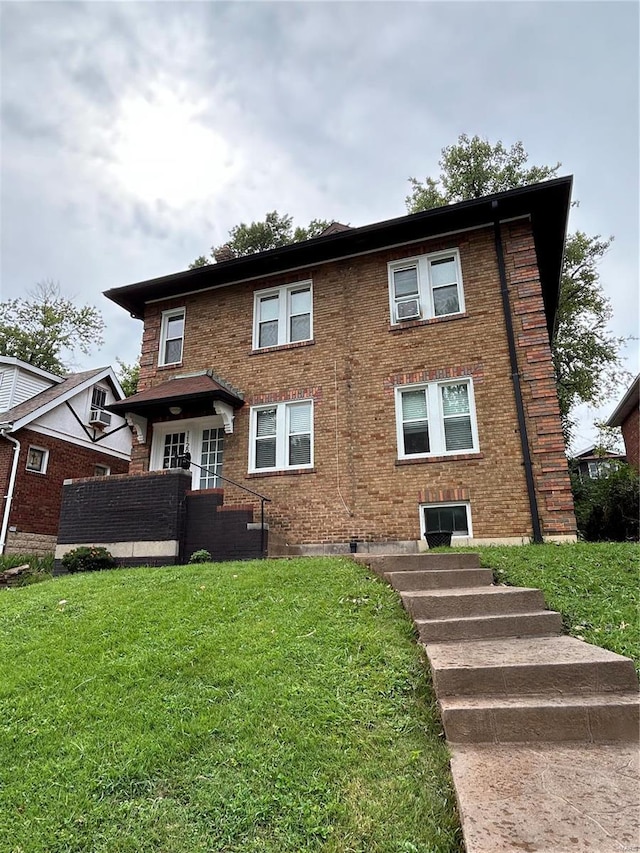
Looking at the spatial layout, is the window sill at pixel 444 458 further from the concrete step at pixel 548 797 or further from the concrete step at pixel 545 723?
the concrete step at pixel 548 797

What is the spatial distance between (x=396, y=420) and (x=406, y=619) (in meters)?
5.34

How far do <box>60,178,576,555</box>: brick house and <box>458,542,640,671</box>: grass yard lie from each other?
1.51 meters

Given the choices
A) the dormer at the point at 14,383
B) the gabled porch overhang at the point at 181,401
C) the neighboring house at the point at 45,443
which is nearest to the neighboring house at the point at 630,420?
the gabled porch overhang at the point at 181,401

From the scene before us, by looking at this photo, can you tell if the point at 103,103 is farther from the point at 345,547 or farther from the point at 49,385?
the point at 49,385

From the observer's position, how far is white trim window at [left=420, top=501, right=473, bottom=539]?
8.81 m

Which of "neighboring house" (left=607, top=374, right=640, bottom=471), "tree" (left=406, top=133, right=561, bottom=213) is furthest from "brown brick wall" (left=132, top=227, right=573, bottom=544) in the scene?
"tree" (left=406, top=133, right=561, bottom=213)

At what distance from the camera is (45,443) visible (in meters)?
17.0

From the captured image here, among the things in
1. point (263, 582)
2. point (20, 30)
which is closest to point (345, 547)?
point (263, 582)

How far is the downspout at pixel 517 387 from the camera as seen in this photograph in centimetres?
840

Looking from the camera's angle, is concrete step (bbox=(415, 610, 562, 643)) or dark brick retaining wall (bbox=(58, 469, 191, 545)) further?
dark brick retaining wall (bbox=(58, 469, 191, 545))

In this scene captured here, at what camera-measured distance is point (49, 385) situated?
19.3 m

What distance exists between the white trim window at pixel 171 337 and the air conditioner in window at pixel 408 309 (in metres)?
5.38

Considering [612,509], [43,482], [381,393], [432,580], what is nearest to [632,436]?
[612,509]

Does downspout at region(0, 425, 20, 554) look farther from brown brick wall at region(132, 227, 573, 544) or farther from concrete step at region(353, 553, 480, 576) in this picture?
concrete step at region(353, 553, 480, 576)
